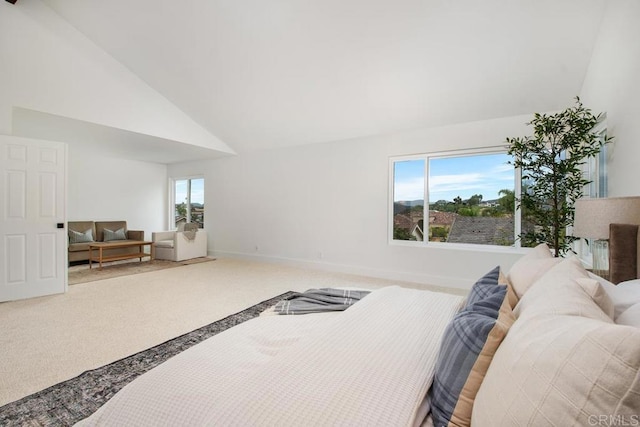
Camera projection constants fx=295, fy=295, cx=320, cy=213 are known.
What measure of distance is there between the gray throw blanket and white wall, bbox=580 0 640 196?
2.06 meters

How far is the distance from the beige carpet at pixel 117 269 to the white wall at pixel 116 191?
1630 mm

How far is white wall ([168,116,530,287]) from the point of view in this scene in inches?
171

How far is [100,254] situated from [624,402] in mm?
6787

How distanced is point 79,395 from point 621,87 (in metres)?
4.38

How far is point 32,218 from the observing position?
12.5 ft

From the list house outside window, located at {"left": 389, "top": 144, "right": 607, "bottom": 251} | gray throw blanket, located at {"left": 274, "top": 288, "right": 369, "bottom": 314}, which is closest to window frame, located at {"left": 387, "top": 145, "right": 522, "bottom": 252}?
house outside window, located at {"left": 389, "top": 144, "right": 607, "bottom": 251}

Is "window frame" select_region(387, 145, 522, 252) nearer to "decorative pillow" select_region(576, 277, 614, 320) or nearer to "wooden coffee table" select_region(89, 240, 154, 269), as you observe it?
"decorative pillow" select_region(576, 277, 614, 320)

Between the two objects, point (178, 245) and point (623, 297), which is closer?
point (623, 297)

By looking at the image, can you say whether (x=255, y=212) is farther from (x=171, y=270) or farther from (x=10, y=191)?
(x=10, y=191)

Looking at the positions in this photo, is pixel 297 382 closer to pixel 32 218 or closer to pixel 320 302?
pixel 320 302

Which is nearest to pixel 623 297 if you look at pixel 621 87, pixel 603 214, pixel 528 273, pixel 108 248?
pixel 528 273

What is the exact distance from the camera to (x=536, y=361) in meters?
0.58

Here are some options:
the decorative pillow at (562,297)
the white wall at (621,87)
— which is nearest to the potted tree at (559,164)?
the white wall at (621,87)

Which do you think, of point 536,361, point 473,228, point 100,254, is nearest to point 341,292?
point 536,361
